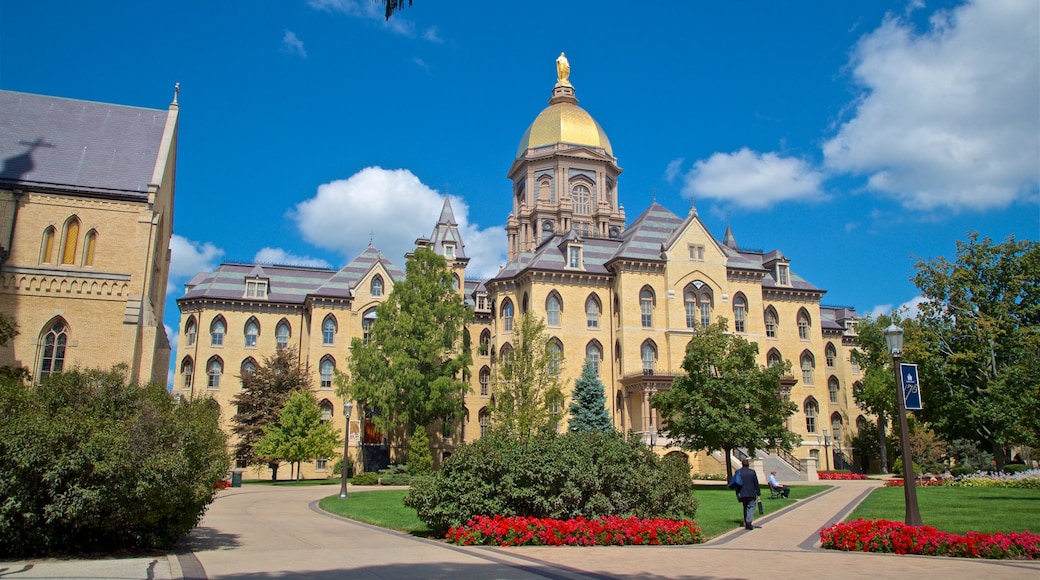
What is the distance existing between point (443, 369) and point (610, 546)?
3071 centimetres

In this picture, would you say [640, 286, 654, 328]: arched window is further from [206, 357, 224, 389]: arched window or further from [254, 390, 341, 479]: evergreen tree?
[206, 357, 224, 389]: arched window

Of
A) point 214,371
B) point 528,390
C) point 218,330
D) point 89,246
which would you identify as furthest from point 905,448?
point 218,330

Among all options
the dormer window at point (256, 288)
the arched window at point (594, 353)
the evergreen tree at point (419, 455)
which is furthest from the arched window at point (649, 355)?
the dormer window at point (256, 288)

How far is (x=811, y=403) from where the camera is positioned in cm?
5481

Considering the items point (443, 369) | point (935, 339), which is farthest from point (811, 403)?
point (443, 369)

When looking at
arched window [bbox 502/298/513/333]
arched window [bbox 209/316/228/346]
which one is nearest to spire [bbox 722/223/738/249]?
arched window [bbox 502/298/513/333]

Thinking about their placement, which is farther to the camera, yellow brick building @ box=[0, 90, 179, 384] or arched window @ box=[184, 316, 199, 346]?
arched window @ box=[184, 316, 199, 346]

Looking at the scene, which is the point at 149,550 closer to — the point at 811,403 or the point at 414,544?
the point at 414,544

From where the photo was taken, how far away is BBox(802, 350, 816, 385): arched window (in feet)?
181

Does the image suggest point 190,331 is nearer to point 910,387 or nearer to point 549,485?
point 549,485

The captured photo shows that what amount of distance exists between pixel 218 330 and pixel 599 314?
2658 centimetres

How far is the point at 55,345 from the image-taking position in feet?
92.5

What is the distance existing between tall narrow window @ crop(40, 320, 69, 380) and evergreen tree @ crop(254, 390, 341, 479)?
50.4 ft

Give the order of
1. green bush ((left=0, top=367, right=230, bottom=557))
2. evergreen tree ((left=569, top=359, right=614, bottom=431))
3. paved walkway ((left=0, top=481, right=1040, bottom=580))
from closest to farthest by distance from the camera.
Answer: paved walkway ((left=0, top=481, right=1040, bottom=580)) → green bush ((left=0, top=367, right=230, bottom=557)) → evergreen tree ((left=569, top=359, right=614, bottom=431))
